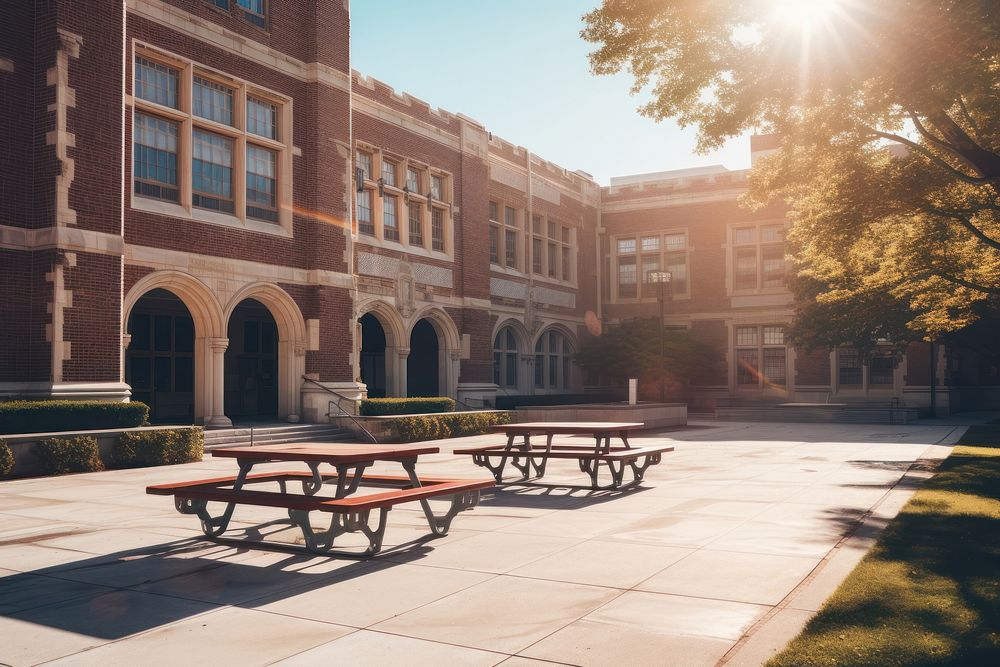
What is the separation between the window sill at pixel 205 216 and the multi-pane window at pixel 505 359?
13110mm

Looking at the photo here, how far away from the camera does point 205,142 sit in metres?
19.8

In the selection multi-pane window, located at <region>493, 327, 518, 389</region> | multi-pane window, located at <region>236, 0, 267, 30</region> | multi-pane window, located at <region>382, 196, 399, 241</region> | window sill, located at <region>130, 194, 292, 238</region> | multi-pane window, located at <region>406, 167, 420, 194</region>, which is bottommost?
multi-pane window, located at <region>493, 327, 518, 389</region>

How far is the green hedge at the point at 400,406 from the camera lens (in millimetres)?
21328

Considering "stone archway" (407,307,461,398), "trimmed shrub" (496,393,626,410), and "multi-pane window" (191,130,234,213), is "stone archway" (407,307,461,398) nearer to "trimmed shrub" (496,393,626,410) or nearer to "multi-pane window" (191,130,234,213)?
"trimmed shrub" (496,393,626,410)

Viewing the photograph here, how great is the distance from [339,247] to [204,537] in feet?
51.3

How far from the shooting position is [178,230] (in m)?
18.7

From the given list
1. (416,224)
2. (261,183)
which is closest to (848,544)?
(261,183)

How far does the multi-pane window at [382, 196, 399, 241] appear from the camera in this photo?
2622cm

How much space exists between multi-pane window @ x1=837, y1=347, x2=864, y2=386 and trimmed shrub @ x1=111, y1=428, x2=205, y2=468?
28.7 m

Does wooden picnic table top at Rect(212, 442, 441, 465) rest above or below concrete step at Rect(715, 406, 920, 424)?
above

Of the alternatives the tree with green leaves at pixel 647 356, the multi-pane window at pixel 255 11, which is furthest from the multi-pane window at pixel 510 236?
the multi-pane window at pixel 255 11

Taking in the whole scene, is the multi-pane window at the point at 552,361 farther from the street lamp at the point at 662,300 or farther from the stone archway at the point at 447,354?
the stone archway at the point at 447,354

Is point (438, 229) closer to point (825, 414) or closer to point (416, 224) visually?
point (416, 224)

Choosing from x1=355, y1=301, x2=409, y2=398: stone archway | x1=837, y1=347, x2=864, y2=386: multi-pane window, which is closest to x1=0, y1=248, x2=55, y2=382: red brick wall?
x1=355, y1=301, x2=409, y2=398: stone archway
